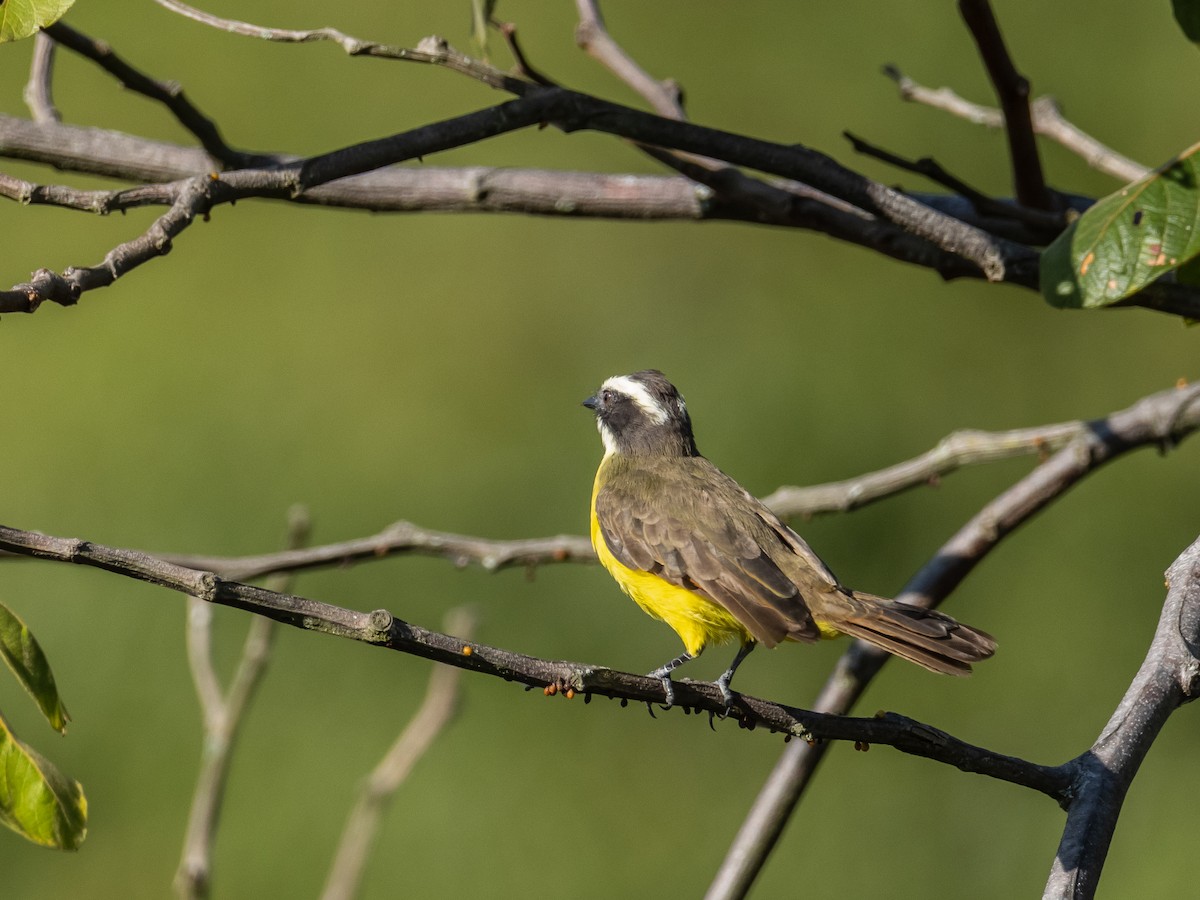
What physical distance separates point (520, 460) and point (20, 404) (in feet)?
9.89

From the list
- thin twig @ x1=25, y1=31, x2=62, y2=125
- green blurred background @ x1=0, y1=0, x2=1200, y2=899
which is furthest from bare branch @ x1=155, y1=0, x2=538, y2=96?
green blurred background @ x1=0, y1=0, x2=1200, y2=899

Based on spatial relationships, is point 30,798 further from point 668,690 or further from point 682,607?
point 682,607

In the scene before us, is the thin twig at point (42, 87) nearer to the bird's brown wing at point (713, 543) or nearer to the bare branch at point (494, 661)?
the bird's brown wing at point (713, 543)

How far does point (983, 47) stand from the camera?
3.49m

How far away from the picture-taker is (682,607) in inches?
150

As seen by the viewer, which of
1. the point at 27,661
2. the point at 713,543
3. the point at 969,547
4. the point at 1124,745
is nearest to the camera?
the point at 27,661

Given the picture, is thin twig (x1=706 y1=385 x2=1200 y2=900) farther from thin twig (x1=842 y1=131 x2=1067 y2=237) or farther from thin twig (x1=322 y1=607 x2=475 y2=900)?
thin twig (x1=322 y1=607 x2=475 y2=900)

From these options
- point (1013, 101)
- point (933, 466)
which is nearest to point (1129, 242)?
point (1013, 101)

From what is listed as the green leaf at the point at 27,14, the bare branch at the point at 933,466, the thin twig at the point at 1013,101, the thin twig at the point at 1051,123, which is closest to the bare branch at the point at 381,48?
the green leaf at the point at 27,14

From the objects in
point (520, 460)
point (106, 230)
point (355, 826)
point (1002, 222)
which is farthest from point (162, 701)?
point (1002, 222)

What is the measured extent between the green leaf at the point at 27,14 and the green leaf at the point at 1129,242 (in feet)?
6.79

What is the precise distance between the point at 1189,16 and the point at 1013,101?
2.55ft

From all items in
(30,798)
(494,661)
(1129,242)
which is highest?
(1129,242)

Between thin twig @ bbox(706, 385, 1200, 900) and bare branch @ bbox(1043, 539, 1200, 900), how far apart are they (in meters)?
1.02
